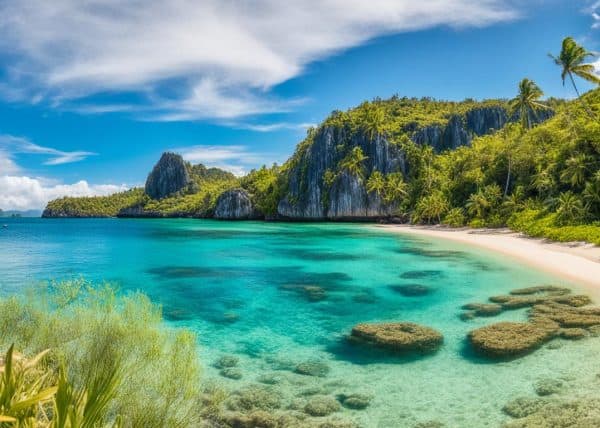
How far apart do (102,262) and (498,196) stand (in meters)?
44.3

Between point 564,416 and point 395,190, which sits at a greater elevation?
point 395,190

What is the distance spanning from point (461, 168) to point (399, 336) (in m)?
59.7

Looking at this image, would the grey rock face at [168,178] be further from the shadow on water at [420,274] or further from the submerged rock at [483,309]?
the submerged rock at [483,309]

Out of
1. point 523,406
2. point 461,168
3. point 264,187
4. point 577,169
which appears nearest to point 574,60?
point 577,169

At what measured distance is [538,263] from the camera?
24406mm

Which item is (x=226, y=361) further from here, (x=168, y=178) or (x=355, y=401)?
(x=168, y=178)

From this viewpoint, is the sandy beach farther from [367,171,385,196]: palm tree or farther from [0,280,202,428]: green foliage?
[367,171,385,196]: palm tree

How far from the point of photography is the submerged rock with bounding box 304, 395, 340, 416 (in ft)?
25.8

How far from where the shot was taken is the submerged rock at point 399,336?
1126 cm

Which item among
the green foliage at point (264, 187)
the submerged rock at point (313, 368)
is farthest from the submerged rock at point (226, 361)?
the green foliage at point (264, 187)

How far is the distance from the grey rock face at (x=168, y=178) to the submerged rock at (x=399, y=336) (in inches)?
7524

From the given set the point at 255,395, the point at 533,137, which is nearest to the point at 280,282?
the point at 255,395

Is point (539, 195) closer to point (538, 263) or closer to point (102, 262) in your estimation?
point (538, 263)

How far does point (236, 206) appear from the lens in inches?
4653
